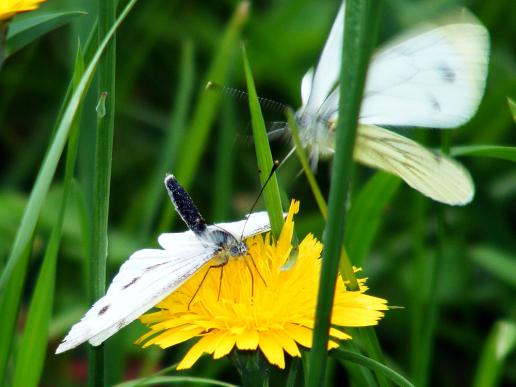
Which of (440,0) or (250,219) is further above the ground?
(440,0)

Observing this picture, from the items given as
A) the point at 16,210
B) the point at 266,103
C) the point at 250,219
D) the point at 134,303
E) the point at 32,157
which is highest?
the point at 32,157

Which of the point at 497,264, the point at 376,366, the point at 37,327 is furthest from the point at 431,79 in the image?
the point at 497,264

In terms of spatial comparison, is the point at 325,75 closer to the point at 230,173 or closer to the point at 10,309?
the point at 10,309

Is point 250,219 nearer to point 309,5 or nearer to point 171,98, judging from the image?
point 171,98

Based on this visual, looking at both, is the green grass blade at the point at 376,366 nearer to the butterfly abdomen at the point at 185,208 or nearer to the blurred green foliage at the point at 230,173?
the butterfly abdomen at the point at 185,208

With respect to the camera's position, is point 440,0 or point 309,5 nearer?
point 440,0

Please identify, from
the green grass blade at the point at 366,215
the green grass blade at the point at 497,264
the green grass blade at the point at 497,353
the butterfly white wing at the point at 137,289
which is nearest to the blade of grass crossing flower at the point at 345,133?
the butterfly white wing at the point at 137,289

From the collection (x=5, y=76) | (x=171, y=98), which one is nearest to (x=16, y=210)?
(x=5, y=76)

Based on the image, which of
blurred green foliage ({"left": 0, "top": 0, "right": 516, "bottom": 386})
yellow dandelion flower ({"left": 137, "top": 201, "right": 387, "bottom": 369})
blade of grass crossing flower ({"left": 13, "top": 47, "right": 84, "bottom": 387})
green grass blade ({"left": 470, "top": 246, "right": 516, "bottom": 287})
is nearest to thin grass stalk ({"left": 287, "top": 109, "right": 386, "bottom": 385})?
yellow dandelion flower ({"left": 137, "top": 201, "right": 387, "bottom": 369})
